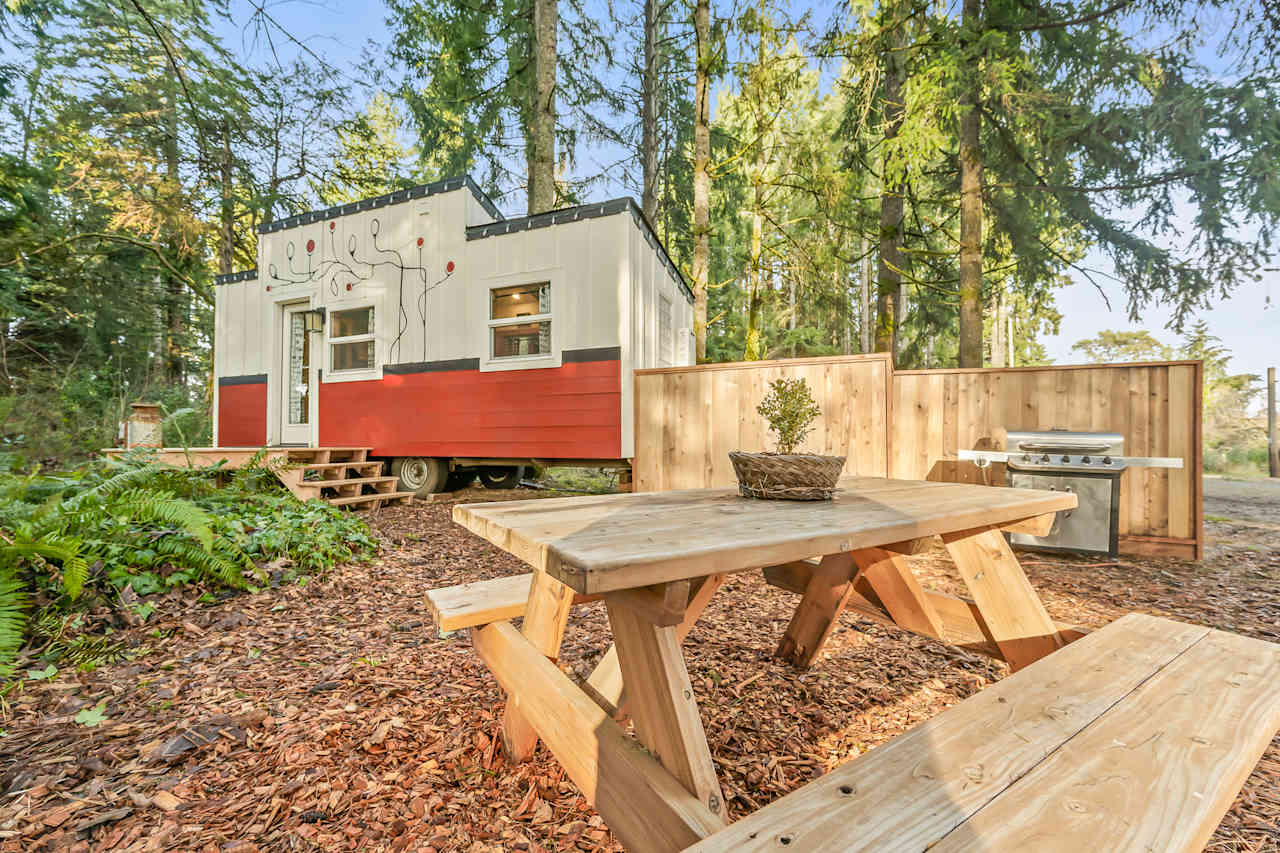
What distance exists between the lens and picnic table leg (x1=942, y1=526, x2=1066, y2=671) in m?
1.52

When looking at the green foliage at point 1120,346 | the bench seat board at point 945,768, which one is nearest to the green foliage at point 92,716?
the bench seat board at point 945,768

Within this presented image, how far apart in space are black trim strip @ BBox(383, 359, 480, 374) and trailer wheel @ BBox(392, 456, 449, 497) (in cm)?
109

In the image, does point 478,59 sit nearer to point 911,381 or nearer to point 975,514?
point 911,381

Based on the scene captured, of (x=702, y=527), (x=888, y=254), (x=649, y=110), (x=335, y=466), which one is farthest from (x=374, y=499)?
(x=649, y=110)

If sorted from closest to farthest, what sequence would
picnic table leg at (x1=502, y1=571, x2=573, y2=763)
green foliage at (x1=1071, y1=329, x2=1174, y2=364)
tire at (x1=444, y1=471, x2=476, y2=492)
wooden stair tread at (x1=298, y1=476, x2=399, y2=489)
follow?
picnic table leg at (x1=502, y1=571, x2=573, y2=763)
wooden stair tread at (x1=298, y1=476, x2=399, y2=489)
tire at (x1=444, y1=471, x2=476, y2=492)
green foliage at (x1=1071, y1=329, x2=1174, y2=364)

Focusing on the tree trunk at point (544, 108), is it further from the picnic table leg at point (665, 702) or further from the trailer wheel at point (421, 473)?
the picnic table leg at point (665, 702)

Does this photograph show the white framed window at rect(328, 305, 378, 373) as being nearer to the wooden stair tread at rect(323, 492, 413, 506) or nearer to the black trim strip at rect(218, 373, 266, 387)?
the black trim strip at rect(218, 373, 266, 387)

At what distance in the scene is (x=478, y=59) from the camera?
822cm

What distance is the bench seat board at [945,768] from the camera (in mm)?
639

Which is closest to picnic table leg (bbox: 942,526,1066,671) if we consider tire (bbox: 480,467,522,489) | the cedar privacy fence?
the cedar privacy fence

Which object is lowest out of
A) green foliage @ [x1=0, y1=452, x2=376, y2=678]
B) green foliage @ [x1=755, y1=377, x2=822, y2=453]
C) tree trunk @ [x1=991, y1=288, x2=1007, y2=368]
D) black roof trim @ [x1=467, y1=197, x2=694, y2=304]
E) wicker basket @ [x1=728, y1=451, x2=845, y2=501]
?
green foliage @ [x1=0, y1=452, x2=376, y2=678]

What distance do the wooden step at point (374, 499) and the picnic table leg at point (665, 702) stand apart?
15.8ft

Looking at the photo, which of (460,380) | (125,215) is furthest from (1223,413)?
(125,215)

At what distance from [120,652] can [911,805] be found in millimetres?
2851
